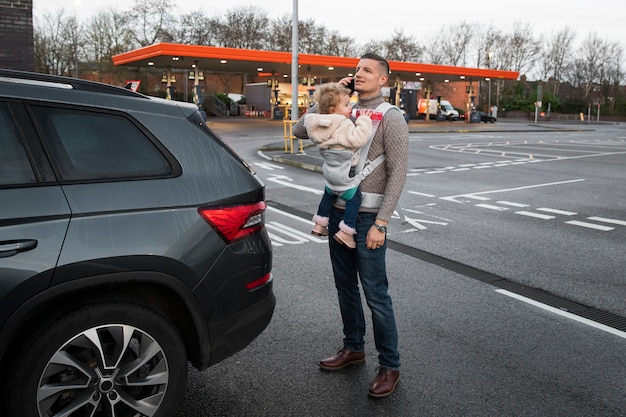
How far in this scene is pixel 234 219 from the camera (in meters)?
2.84

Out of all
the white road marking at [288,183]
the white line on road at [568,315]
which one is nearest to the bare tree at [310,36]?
the white road marking at [288,183]

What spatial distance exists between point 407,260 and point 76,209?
463 cm

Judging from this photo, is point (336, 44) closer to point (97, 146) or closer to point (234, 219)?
point (234, 219)

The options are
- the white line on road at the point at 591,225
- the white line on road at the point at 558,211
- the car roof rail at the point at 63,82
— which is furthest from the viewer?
the white line on road at the point at 558,211

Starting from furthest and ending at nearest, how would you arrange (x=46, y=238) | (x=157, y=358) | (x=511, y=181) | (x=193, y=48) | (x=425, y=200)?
1. (x=193, y=48)
2. (x=511, y=181)
3. (x=425, y=200)
4. (x=157, y=358)
5. (x=46, y=238)

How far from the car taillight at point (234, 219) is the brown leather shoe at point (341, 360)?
1.20 m

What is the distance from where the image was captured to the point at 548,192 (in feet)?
38.6

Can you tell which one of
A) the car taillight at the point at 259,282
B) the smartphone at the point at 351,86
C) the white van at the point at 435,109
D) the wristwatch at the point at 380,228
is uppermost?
the white van at the point at 435,109

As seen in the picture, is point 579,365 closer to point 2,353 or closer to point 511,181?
point 2,353

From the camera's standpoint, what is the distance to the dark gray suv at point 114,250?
2.38 metres

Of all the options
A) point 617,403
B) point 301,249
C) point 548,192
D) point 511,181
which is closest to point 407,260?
point 301,249

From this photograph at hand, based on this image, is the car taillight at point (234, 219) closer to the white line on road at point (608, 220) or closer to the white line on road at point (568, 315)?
the white line on road at point (568, 315)

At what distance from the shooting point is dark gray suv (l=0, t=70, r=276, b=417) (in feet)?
7.80

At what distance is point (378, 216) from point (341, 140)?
47cm
